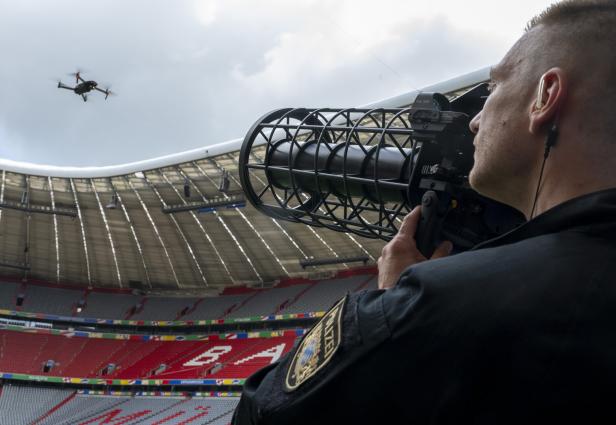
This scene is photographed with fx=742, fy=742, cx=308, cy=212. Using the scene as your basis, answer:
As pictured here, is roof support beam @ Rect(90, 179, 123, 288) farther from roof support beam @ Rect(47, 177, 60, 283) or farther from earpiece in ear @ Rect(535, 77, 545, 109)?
earpiece in ear @ Rect(535, 77, 545, 109)

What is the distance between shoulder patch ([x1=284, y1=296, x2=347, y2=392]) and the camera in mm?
1364

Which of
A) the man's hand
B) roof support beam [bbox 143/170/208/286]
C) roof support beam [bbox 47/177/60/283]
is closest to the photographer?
the man's hand

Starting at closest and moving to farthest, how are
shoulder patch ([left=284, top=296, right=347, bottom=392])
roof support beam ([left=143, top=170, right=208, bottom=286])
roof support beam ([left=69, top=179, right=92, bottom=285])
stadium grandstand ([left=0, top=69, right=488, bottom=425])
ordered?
shoulder patch ([left=284, top=296, right=347, bottom=392]), stadium grandstand ([left=0, top=69, right=488, bottom=425]), roof support beam ([left=143, top=170, right=208, bottom=286]), roof support beam ([left=69, top=179, right=92, bottom=285])

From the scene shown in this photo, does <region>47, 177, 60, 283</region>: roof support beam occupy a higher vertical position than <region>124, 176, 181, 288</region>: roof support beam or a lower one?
higher

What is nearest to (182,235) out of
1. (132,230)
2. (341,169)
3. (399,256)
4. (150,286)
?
(132,230)

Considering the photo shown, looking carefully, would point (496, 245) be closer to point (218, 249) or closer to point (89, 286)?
point (218, 249)

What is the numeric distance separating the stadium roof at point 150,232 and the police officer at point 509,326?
21252 mm

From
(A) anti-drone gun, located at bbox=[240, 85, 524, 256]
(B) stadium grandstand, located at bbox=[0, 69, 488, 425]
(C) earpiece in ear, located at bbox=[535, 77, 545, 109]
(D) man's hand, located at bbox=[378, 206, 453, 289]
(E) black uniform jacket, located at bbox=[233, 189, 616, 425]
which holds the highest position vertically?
(B) stadium grandstand, located at bbox=[0, 69, 488, 425]

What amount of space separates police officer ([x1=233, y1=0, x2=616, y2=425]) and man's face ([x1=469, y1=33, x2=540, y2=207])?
70 mm

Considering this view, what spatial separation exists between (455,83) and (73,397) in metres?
20.7

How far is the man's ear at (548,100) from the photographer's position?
1.53m

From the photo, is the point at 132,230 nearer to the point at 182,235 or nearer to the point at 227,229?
the point at 182,235

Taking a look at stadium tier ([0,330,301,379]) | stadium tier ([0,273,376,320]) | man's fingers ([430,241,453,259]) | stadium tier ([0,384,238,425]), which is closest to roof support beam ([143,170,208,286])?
stadium tier ([0,273,376,320])

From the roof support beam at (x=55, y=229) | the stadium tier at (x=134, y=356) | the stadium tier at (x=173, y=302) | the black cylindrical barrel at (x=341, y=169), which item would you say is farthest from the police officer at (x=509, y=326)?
the stadium tier at (x=173, y=302)
